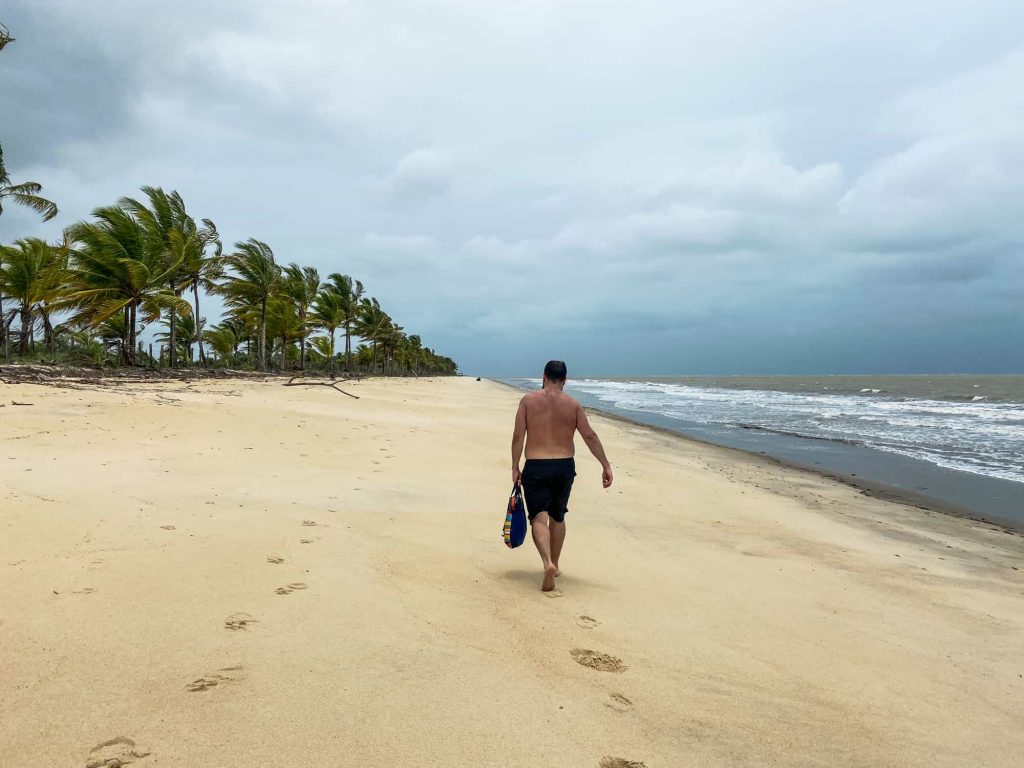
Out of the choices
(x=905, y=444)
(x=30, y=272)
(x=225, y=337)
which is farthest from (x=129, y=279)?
(x=225, y=337)

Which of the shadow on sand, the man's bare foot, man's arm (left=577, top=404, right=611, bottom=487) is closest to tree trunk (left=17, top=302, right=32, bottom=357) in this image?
the shadow on sand

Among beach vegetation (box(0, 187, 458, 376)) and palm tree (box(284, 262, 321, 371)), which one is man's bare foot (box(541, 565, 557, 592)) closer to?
beach vegetation (box(0, 187, 458, 376))

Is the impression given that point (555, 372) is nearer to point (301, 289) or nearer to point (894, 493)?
point (894, 493)

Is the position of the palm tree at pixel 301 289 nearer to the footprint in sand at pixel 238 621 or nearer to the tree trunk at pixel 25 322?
the tree trunk at pixel 25 322

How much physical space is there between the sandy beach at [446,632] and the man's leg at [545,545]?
0.19m

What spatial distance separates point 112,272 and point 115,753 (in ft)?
86.9

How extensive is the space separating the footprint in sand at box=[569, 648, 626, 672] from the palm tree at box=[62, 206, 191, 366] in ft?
82.5

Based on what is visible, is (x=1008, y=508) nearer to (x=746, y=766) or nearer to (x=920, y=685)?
(x=920, y=685)

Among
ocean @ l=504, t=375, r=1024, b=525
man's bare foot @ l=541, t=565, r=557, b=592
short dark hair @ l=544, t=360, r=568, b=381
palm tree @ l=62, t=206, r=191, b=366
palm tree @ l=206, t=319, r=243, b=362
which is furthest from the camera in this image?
palm tree @ l=206, t=319, r=243, b=362

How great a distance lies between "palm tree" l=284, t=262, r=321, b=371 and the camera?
43.4m

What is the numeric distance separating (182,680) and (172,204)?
32.1 meters

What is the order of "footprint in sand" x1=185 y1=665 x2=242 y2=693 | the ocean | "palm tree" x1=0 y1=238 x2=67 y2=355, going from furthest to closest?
"palm tree" x1=0 y1=238 x2=67 y2=355 → the ocean → "footprint in sand" x1=185 y1=665 x2=242 y2=693

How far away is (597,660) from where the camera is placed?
3.01 m

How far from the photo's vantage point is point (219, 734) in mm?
2066
